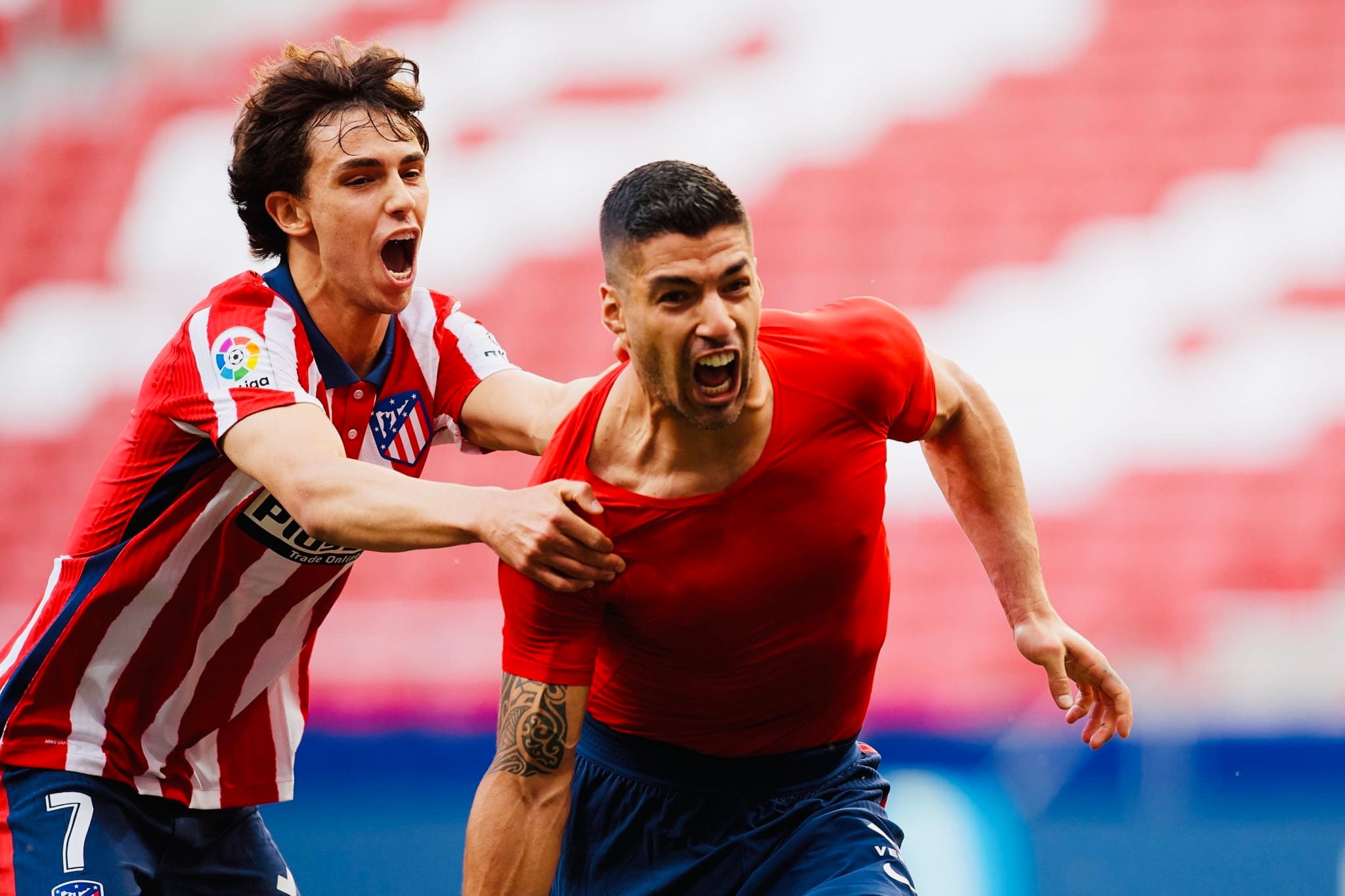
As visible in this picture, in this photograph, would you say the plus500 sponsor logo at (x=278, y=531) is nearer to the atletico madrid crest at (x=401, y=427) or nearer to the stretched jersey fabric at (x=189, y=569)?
the stretched jersey fabric at (x=189, y=569)

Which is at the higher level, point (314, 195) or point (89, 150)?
point (89, 150)

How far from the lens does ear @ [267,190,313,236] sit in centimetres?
349

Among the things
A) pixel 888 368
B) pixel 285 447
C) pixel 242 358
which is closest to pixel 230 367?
pixel 242 358

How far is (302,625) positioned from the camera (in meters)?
3.63

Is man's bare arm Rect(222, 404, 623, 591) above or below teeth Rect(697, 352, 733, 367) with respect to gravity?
below

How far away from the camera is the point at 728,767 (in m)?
3.42

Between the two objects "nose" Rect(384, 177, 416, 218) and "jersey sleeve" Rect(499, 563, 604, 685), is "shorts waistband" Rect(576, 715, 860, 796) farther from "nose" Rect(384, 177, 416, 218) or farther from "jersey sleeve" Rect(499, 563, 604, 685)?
"nose" Rect(384, 177, 416, 218)

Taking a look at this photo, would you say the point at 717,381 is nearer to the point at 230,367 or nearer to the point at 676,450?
the point at 676,450

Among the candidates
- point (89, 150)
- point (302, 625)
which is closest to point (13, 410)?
point (89, 150)

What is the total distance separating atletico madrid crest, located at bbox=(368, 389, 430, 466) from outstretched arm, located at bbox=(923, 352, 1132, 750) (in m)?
1.20

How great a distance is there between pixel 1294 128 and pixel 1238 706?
4436mm

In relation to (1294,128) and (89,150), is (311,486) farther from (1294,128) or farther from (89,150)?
(89,150)

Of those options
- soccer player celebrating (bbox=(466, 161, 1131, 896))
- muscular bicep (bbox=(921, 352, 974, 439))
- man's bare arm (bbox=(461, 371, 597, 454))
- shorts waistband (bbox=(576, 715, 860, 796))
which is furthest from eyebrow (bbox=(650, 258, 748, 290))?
shorts waistband (bbox=(576, 715, 860, 796))

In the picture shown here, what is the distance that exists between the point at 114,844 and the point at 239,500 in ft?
2.60
